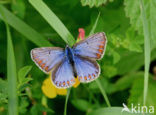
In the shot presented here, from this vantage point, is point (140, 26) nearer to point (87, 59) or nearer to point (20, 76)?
point (87, 59)

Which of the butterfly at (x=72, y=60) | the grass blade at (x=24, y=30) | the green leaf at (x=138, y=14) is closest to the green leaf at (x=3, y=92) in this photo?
the butterfly at (x=72, y=60)

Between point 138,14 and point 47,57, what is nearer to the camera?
point 47,57

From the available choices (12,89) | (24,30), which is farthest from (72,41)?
(12,89)

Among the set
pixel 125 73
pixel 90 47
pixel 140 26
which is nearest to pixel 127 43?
pixel 140 26

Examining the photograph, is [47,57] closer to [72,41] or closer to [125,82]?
[72,41]

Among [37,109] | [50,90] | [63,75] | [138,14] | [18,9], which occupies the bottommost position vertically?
[37,109]

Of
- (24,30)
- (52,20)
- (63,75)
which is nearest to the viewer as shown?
(63,75)

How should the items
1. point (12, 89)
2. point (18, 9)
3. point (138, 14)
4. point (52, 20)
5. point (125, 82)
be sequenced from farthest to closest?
point (125, 82)
point (18, 9)
point (138, 14)
point (52, 20)
point (12, 89)
